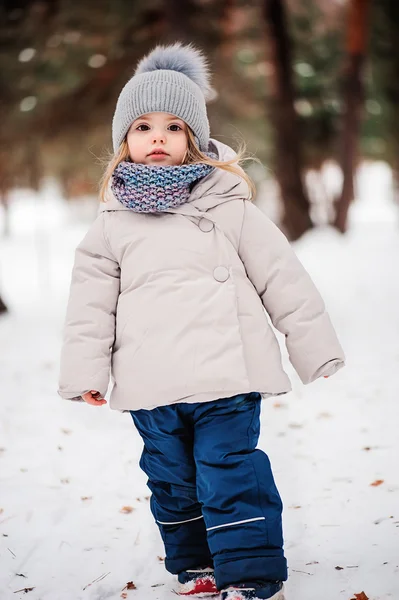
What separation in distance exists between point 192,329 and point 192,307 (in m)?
0.07

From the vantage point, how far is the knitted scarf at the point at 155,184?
247cm

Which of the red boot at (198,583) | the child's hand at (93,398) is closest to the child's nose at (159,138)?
the child's hand at (93,398)

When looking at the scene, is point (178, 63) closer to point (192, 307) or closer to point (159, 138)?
point (159, 138)

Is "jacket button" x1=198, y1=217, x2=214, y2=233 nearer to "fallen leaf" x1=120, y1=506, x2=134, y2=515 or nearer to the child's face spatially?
the child's face

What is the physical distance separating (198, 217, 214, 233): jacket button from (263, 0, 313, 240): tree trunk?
1080 centimetres

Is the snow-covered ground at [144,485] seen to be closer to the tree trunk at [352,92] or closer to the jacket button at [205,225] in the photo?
the jacket button at [205,225]

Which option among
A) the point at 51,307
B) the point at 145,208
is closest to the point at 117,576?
the point at 145,208

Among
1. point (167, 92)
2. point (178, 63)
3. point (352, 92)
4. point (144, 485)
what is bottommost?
point (144, 485)

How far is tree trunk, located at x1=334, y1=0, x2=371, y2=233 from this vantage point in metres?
13.5

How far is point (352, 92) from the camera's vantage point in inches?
543

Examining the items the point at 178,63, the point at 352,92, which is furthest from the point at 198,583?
the point at 352,92

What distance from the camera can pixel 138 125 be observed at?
8.61 feet

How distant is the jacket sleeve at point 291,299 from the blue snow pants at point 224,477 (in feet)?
0.79

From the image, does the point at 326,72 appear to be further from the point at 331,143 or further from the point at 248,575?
the point at 248,575
